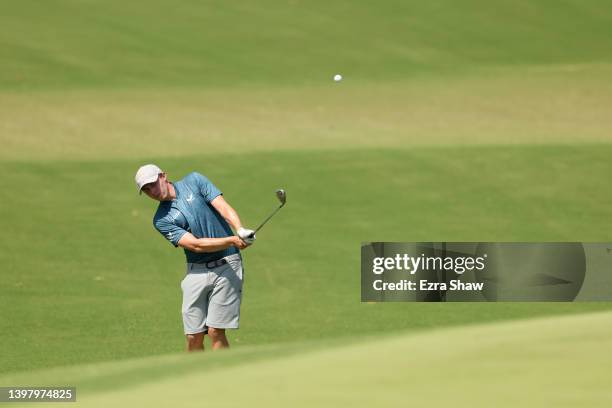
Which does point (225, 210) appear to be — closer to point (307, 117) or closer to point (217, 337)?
point (217, 337)

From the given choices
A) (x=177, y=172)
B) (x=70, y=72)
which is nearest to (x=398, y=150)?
(x=177, y=172)

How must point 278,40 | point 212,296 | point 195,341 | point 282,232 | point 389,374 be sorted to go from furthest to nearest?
point 278,40, point 282,232, point 195,341, point 212,296, point 389,374

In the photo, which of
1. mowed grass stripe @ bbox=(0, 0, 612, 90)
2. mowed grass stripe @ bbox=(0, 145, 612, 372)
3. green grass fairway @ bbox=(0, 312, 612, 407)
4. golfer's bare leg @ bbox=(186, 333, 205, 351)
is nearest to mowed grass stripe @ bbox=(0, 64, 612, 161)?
mowed grass stripe @ bbox=(0, 145, 612, 372)

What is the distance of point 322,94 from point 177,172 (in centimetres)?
811

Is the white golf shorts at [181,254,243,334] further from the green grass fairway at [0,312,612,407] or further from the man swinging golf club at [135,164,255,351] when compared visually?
the green grass fairway at [0,312,612,407]

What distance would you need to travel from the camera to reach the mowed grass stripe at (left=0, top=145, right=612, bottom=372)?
13781mm

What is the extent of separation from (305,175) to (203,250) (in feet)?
38.3

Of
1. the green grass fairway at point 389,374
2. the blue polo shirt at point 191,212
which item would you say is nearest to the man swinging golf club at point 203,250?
the blue polo shirt at point 191,212

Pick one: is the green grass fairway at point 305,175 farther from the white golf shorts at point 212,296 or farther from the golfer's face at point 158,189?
the golfer's face at point 158,189

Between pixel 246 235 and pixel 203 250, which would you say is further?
pixel 203 250

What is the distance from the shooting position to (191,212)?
31.6ft

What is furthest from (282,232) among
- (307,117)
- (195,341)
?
(195,341)

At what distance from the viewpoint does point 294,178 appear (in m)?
20.9

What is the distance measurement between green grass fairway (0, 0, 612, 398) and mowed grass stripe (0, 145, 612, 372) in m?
0.05
